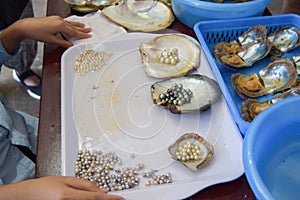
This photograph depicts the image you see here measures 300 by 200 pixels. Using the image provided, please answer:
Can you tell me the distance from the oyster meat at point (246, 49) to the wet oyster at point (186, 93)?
3.4 inches

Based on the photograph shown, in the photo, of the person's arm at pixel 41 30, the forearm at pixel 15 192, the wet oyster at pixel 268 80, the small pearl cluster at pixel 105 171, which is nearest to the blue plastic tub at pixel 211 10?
the wet oyster at pixel 268 80

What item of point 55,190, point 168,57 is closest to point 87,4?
point 168,57

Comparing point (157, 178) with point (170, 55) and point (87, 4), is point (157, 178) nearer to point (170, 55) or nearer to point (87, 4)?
point (170, 55)

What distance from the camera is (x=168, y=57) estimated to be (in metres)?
0.70

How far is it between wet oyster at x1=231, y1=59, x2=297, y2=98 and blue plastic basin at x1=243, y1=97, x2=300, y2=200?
17 cm

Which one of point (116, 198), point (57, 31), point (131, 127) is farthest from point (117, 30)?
point (116, 198)

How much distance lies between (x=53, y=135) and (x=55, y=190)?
0.13 m

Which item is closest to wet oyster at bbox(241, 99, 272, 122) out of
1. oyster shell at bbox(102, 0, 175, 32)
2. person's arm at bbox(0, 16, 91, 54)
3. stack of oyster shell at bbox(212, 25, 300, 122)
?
stack of oyster shell at bbox(212, 25, 300, 122)

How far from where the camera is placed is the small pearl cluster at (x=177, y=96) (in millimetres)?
625

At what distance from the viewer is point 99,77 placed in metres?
0.68

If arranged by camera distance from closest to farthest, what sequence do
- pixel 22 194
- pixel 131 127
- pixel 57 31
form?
pixel 22 194 → pixel 131 127 → pixel 57 31

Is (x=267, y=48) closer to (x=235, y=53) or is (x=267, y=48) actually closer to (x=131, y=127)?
(x=235, y=53)

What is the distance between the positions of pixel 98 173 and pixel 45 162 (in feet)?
0.28

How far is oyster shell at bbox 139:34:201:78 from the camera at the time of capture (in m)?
0.69
